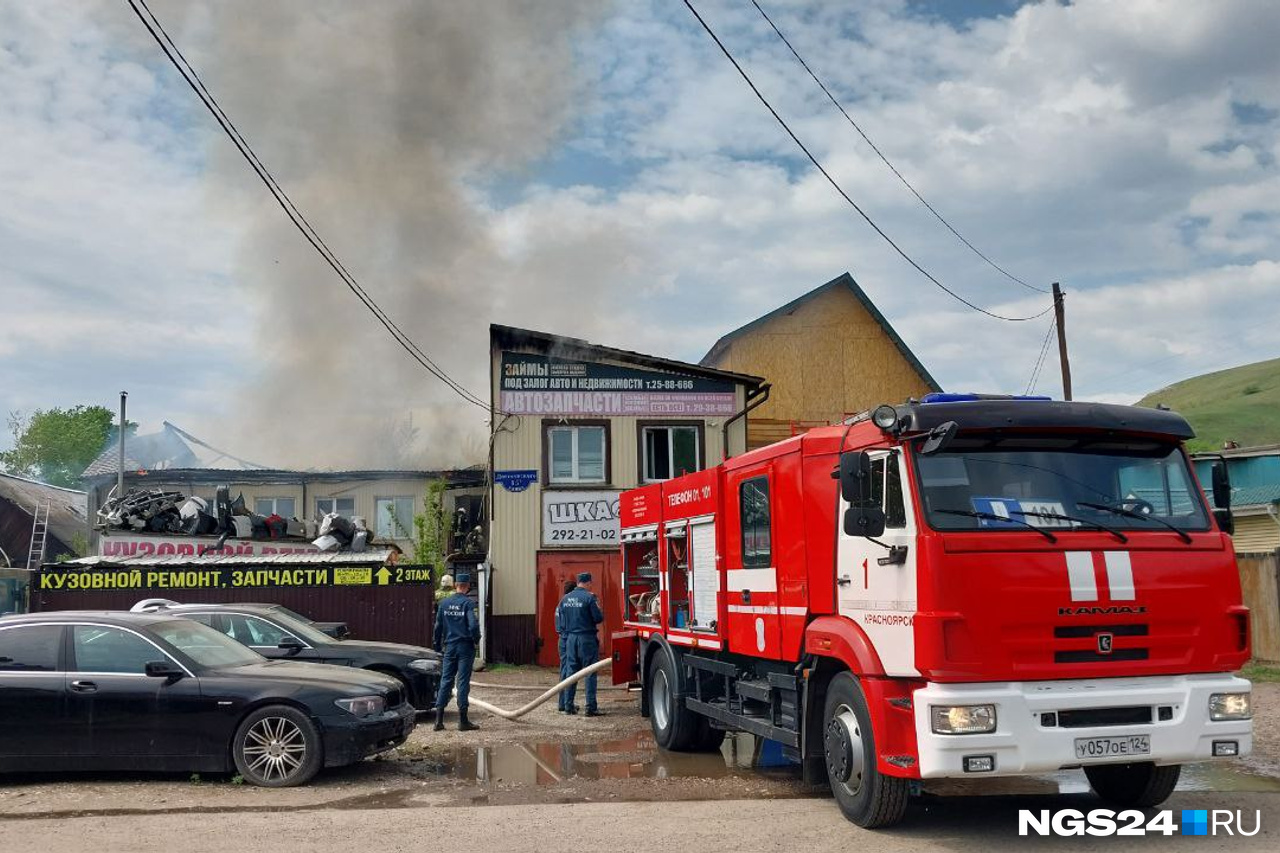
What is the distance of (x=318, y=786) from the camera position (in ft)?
30.1

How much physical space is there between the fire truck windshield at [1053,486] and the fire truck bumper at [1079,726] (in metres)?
0.92

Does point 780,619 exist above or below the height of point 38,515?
below

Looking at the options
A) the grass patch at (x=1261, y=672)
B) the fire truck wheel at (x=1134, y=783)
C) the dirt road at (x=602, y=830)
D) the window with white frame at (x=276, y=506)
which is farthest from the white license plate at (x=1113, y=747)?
the window with white frame at (x=276, y=506)

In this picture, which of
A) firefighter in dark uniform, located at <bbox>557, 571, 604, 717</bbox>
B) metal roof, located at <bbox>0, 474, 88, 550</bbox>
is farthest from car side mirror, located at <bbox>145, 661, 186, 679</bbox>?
metal roof, located at <bbox>0, 474, 88, 550</bbox>

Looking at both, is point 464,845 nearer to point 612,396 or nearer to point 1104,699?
point 1104,699

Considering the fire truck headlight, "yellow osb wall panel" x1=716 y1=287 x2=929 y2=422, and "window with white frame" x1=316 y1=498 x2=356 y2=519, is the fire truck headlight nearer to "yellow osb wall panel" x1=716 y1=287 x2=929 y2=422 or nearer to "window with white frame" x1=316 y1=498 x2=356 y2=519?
"yellow osb wall panel" x1=716 y1=287 x2=929 y2=422

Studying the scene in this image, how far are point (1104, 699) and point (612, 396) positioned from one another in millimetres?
16615

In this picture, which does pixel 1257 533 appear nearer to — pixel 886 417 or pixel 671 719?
pixel 671 719

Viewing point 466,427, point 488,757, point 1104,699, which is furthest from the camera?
point 466,427

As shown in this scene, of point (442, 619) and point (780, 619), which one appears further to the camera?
point (442, 619)

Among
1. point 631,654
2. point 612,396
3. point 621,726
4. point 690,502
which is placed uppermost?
point 612,396

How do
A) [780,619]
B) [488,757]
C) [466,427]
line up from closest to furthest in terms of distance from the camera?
1. [780,619]
2. [488,757]
3. [466,427]

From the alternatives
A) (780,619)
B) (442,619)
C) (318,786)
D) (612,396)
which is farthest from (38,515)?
(780,619)

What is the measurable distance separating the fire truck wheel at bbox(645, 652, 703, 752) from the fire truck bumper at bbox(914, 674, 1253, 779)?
4.83m
